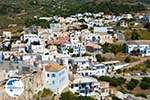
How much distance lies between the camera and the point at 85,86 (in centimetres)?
2452

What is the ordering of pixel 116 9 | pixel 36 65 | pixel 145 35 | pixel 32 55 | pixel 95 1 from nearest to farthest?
pixel 36 65, pixel 32 55, pixel 145 35, pixel 116 9, pixel 95 1

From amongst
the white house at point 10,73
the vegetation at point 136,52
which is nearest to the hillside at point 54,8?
the vegetation at point 136,52

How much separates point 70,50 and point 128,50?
4.80 metres

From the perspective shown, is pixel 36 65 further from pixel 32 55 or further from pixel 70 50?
pixel 70 50

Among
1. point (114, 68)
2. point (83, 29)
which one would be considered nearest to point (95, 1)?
point (83, 29)

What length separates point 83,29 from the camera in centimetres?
4009

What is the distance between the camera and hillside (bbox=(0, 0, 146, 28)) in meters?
51.2

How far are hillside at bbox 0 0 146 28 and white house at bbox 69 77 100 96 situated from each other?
2550cm

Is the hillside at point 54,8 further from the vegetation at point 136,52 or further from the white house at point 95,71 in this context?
the white house at point 95,71

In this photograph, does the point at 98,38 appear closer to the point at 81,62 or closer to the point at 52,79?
the point at 81,62

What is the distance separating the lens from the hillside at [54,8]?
5122 cm

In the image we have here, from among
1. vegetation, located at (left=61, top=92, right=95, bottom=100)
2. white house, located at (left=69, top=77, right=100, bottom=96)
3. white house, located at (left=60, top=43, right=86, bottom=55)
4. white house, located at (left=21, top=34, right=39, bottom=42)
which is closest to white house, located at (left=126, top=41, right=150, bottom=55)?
white house, located at (left=60, top=43, right=86, bottom=55)

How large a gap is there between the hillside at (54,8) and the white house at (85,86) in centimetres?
2550

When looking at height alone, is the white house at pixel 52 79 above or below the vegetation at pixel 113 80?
above
